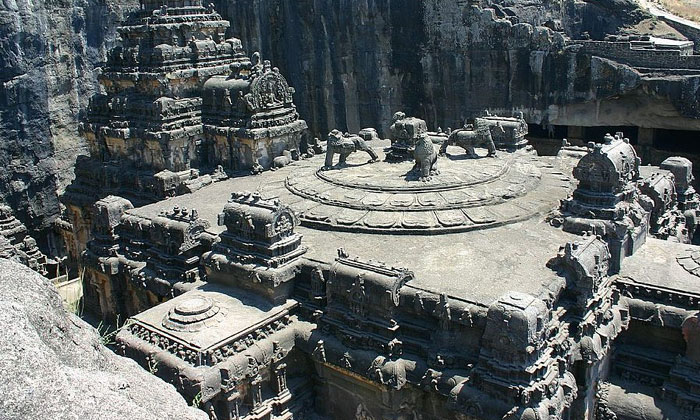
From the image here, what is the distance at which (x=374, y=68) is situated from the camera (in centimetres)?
3569

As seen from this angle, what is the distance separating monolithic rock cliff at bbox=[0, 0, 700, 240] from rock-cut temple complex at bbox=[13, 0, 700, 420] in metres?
10.7

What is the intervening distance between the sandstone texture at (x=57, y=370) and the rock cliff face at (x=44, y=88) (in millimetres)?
30241

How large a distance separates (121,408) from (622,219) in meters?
13.7

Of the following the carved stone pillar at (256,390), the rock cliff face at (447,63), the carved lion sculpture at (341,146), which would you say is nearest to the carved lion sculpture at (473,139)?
the carved lion sculpture at (341,146)

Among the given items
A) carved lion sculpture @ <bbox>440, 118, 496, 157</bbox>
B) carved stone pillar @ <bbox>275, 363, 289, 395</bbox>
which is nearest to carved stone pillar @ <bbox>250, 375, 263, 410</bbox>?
carved stone pillar @ <bbox>275, 363, 289, 395</bbox>

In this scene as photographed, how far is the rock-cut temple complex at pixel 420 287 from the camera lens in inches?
484

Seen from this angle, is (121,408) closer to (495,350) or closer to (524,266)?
(495,350)

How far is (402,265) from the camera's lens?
1440 centimetres

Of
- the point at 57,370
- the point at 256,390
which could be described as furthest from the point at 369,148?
the point at 57,370

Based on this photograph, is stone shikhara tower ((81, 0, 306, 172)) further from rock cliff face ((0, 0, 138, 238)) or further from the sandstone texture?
the sandstone texture

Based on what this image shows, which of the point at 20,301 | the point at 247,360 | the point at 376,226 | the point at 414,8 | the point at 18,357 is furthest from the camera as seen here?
the point at 414,8

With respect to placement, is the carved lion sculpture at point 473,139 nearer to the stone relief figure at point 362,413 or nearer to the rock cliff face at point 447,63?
the stone relief figure at point 362,413

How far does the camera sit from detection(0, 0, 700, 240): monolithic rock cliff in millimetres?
30891

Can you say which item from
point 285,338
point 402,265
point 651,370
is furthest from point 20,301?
point 651,370
